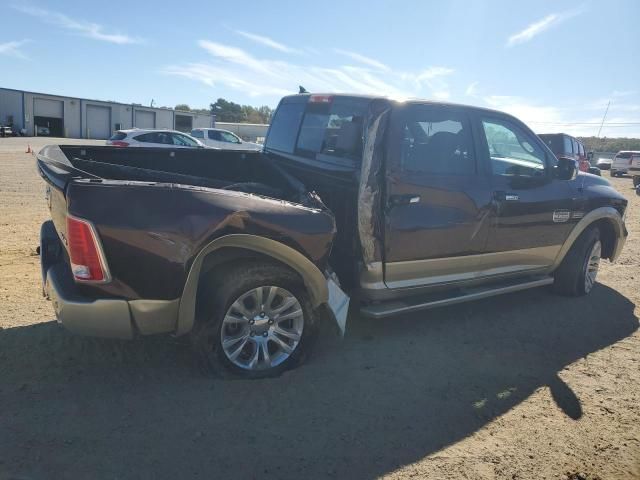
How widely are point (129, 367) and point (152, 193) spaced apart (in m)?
1.37

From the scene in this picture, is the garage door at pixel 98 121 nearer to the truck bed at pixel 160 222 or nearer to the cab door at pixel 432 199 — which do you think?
the cab door at pixel 432 199

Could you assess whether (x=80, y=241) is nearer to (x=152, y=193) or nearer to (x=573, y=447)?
(x=152, y=193)

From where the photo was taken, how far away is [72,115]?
50875 mm

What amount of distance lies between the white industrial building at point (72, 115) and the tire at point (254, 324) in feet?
171

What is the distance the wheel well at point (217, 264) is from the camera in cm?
323

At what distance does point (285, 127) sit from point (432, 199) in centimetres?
179

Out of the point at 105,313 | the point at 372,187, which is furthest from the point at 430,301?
the point at 105,313

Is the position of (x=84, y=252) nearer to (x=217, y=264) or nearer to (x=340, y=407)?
(x=217, y=264)

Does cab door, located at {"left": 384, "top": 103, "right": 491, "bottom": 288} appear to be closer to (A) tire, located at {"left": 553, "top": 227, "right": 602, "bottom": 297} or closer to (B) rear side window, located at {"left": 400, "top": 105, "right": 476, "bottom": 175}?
(B) rear side window, located at {"left": 400, "top": 105, "right": 476, "bottom": 175}

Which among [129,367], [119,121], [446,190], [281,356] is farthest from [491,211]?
[119,121]

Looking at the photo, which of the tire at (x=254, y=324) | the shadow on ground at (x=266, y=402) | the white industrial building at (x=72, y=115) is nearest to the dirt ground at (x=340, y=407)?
the shadow on ground at (x=266, y=402)

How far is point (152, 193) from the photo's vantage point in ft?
9.48

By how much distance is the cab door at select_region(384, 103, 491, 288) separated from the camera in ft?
12.9

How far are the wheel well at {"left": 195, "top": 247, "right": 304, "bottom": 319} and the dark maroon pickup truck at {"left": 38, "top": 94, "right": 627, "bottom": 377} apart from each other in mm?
10
